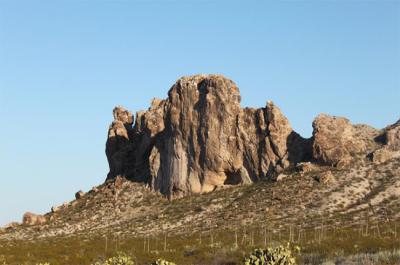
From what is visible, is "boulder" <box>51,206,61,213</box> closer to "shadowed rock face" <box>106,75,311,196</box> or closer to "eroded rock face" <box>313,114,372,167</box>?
"shadowed rock face" <box>106,75,311,196</box>

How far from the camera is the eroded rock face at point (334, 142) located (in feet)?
310

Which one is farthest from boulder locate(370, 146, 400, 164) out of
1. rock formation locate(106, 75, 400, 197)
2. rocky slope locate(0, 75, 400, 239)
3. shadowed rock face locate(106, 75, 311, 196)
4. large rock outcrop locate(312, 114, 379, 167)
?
shadowed rock face locate(106, 75, 311, 196)

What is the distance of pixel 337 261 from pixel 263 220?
166 ft

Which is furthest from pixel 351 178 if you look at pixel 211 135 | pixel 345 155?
pixel 211 135

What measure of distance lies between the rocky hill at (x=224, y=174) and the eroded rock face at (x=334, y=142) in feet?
0.55

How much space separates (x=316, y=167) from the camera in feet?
312

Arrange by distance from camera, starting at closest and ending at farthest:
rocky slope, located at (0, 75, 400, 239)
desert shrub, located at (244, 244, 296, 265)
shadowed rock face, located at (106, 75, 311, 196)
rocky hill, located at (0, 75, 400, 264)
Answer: desert shrub, located at (244, 244, 296, 265) < rocky hill, located at (0, 75, 400, 264) < rocky slope, located at (0, 75, 400, 239) < shadowed rock face, located at (106, 75, 311, 196)

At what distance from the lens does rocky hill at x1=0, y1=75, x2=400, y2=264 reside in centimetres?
8550

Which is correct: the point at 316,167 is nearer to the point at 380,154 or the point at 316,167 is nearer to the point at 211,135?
the point at 380,154

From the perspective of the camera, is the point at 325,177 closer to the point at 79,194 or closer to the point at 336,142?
the point at 336,142

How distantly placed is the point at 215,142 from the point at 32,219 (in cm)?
3785

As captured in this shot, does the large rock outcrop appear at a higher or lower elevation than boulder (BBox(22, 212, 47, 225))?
higher

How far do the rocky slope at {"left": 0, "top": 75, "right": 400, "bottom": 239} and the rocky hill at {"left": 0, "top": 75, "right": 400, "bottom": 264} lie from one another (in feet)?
0.60

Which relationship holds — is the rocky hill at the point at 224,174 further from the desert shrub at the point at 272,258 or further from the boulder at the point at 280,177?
the desert shrub at the point at 272,258
